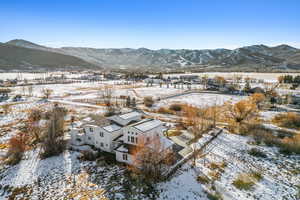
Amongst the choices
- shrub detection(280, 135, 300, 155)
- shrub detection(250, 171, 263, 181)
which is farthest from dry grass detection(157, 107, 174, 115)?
shrub detection(250, 171, 263, 181)

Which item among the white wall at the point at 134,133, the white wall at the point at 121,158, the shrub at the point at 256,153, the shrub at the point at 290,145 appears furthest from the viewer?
the shrub at the point at 290,145

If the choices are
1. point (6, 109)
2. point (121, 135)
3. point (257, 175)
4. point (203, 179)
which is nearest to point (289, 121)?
point (257, 175)

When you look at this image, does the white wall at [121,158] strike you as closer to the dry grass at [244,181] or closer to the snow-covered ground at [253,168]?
the snow-covered ground at [253,168]

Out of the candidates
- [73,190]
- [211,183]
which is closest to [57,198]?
[73,190]

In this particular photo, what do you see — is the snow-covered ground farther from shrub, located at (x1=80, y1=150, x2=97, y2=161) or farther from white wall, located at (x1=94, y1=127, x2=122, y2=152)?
shrub, located at (x1=80, y1=150, x2=97, y2=161)

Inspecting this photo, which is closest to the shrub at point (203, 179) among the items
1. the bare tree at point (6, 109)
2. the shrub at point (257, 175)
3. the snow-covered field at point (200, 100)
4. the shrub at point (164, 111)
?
the shrub at point (257, 175)

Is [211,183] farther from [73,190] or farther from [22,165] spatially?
[22,165]

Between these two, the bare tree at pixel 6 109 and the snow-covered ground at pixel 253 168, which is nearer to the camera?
the snow-covered ground at pixel 253 168

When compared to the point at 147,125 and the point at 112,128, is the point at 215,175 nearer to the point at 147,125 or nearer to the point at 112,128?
the point at 147,125

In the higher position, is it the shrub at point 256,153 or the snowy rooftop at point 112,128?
the snowy rooftop at point 112,128

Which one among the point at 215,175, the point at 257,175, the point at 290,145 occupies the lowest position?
the point at 257,175
